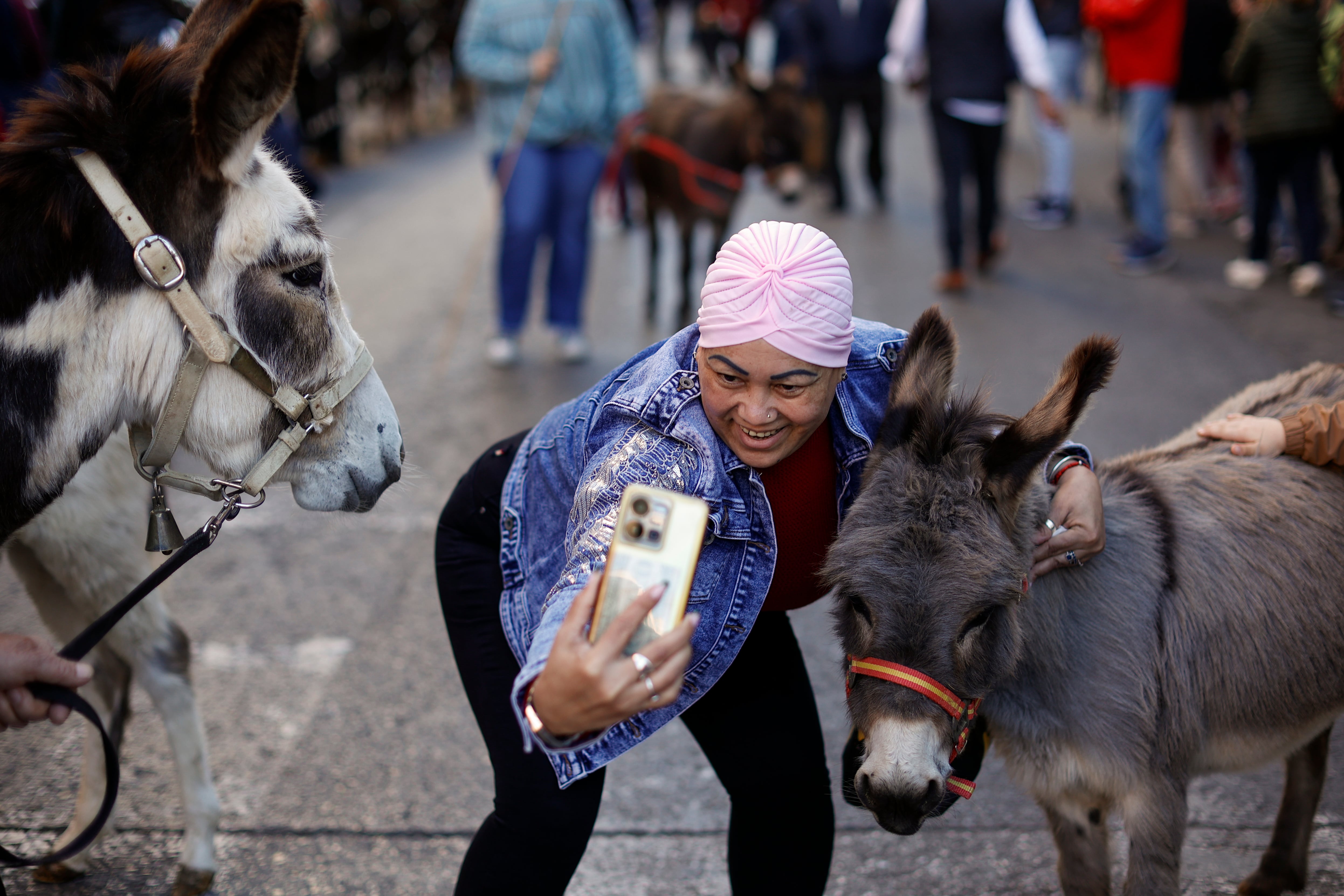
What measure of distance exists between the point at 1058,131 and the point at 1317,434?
750 cm

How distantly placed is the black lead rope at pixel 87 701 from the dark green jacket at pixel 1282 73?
7618mm

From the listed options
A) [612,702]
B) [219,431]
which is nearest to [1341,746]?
[612,702]

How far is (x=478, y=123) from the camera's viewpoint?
19328 mm

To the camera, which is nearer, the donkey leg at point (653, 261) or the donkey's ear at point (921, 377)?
the donkey's ear at point (921, 377)

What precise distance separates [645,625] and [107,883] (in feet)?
7.45

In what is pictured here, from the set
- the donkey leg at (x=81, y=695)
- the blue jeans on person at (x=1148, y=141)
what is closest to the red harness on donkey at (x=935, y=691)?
the donkey leg at (x=81, y=695)

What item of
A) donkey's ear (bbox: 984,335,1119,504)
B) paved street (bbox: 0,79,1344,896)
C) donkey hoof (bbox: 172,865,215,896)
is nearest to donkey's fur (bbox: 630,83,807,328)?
paved street (bbox: 0,79,1344,896)

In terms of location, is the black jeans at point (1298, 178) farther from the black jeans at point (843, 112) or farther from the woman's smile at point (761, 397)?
the woman's smile at point (761, 397)

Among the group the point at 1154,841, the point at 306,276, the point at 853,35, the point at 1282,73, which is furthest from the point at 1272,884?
the point at 853,35

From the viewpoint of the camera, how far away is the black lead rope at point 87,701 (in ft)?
6.23

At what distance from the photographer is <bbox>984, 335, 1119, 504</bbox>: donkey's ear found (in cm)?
197

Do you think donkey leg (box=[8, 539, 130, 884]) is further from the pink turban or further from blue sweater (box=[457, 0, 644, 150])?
blue sweater (box=[457, 0, 644, 150])

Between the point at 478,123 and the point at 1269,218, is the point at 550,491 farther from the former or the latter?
the point at 478,123

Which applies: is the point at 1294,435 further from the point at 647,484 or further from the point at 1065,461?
the point at 647,484
